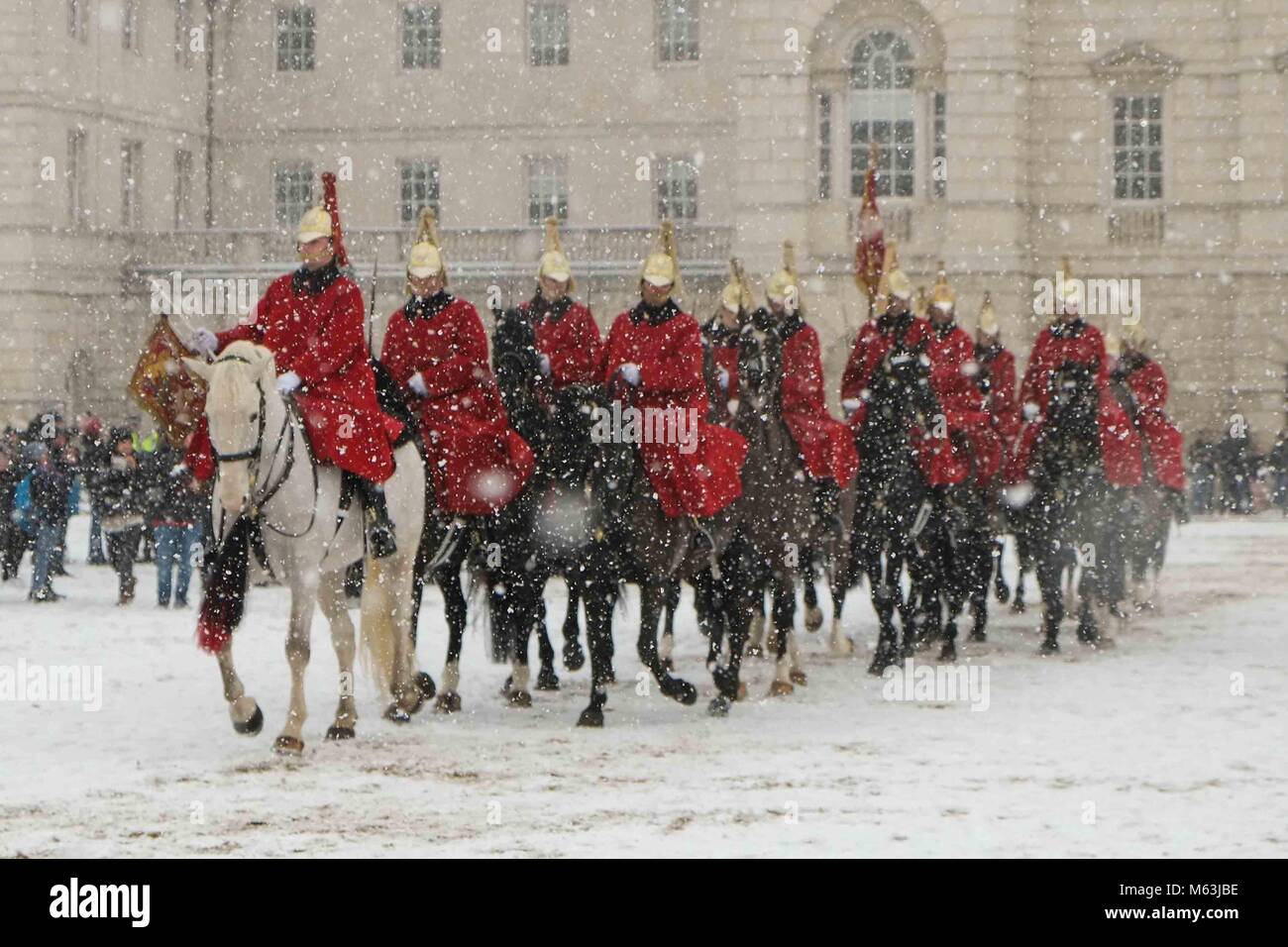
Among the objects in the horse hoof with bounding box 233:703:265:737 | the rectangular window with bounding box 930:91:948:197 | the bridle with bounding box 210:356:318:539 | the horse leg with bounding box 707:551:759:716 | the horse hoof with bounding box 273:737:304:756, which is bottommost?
the horse hoof with bounding box 273:737:304:756

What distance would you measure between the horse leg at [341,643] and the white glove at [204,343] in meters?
1.39

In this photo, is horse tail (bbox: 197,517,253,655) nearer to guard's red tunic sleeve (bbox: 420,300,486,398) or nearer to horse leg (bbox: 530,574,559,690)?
guard's red tunic sleeve (bbox: 420,300,486,398)

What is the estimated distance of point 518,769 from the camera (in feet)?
34.4

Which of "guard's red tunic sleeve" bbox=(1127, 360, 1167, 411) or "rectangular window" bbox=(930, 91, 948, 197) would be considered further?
"rectangular window" bbox=(930, 91, 948, 197)

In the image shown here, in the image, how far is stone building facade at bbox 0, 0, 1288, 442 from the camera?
33969mm

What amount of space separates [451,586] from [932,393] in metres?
3.64

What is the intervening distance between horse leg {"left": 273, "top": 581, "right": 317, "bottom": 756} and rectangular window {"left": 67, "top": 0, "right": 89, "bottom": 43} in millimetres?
28414

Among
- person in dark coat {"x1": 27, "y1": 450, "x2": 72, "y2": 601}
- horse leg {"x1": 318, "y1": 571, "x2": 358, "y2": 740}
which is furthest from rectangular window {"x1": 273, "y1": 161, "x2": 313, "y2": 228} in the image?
horse leg {"x1": 318, "y1": 571, "x2": 358, "y2": 740}

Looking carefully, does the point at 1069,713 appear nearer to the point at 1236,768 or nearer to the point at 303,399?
the point at 1236,768

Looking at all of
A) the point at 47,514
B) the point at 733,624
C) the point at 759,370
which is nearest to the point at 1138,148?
the point at 47,514

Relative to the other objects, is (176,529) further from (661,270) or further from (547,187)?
(547,187)

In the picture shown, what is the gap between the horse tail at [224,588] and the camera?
1087cm

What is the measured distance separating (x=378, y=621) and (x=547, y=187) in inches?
1168

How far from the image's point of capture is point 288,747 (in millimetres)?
10805
